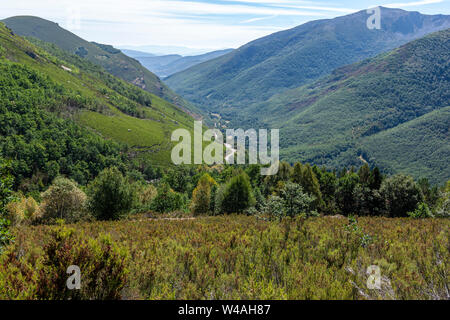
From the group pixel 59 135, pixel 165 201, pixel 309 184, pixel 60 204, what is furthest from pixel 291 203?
pixel 59 135

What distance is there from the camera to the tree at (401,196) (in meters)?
39.3

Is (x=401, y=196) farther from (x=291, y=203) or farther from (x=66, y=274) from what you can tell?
(x=66, y=274)

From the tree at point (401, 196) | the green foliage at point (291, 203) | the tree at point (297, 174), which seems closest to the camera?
the green foliage at point (291, 203)

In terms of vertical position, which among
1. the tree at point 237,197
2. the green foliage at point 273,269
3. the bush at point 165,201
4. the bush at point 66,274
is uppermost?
the bush at point 66,274

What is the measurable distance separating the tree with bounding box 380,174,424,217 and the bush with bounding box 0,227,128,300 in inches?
1695

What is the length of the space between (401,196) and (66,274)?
1763 inches

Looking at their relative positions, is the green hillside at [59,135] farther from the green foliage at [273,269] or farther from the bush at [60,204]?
the green foliage at [273,269]

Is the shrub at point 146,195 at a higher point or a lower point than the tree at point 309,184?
lower

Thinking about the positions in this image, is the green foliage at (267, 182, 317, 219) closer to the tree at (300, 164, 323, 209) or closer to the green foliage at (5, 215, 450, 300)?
the green foliage at (5, 215, 450, 300)

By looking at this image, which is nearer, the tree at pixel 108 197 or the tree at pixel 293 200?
the tree at pixel 293 200

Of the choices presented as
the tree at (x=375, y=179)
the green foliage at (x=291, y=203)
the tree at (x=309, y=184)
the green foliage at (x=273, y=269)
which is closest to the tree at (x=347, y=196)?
the tree at (x=375, y=179)

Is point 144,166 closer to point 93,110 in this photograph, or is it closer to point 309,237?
point 93,110

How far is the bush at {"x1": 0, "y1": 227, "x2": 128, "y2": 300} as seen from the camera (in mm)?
5914

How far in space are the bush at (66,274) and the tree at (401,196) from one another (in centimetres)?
4306
